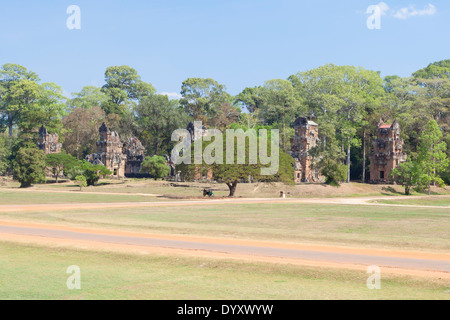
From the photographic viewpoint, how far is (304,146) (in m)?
93.6

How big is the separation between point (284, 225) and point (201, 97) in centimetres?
10673

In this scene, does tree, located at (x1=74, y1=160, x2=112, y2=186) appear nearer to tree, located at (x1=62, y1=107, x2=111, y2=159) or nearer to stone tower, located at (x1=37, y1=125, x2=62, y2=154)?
stone tower, located at (x1=37, y1=125, x2=62, y2=154)

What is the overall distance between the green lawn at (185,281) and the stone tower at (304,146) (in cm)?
7703

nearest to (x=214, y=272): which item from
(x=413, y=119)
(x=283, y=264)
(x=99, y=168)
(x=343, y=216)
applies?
(x=283, y=264)

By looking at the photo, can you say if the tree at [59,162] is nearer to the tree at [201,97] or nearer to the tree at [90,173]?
the tree at [90,173]

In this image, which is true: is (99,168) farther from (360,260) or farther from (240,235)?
(360,260)

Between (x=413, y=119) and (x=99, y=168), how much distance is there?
6374cm

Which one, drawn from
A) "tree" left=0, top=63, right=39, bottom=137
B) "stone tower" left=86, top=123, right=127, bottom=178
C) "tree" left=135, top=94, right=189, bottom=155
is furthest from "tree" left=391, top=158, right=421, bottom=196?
"tree" left=0, top=63, right=39, bottom=137

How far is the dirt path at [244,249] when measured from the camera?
56.8 feet

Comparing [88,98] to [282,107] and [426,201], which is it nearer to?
[282,107]

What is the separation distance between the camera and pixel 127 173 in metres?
110

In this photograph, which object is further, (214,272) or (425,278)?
(214,272)

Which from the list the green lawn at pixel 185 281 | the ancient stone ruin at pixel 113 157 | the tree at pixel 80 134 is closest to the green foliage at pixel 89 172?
the ancient stone ruin at pixel 113 157

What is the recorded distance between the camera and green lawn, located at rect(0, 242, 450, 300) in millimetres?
12892
